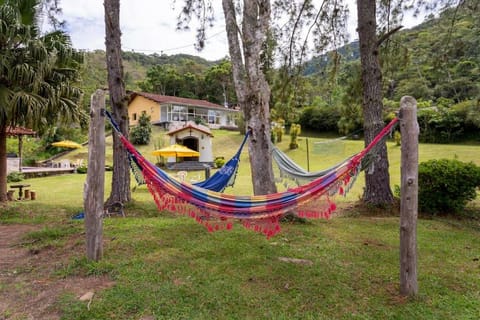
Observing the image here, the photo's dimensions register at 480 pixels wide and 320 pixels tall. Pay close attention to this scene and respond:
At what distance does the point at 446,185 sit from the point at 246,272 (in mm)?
3449

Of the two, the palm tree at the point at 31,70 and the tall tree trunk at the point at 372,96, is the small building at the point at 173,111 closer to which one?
the palm tree at the point at 31,70

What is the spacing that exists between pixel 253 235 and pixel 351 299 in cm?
163

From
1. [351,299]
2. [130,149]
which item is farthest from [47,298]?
[351,299]

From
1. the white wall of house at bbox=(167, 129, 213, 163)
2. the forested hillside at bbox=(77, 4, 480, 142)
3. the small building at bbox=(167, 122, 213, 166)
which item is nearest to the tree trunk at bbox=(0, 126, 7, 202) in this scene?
the forested hillside at bbox=(77, 4, 480, 142)

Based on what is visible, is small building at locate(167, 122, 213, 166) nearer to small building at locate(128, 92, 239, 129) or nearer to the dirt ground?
small building at locate(128, 92, 239, 129)

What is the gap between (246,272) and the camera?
8.65 feet

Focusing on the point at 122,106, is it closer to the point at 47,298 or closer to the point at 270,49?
the point at 270,49

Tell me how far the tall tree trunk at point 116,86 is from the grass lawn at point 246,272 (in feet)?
2.96

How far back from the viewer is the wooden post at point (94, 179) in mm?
2674

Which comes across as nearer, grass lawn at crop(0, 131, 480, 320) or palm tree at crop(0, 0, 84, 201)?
grass lawn at crop(0, 131, 480, 320)

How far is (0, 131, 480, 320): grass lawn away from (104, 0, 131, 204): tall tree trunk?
903 millimetres

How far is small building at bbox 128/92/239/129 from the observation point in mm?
23141

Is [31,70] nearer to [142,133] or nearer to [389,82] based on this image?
[389,82]

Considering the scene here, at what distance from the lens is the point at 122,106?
500cm
